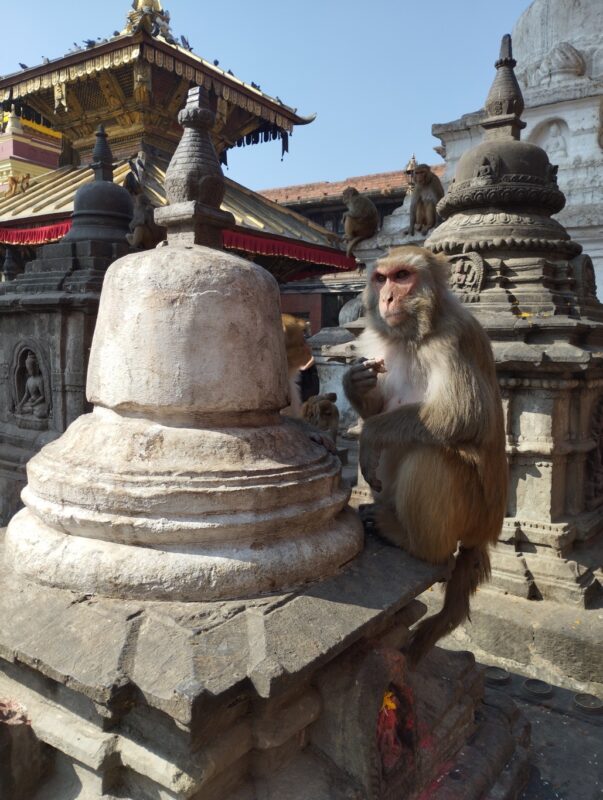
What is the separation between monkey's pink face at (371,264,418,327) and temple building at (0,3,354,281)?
711cm

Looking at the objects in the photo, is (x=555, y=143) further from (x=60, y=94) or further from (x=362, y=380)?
(x=362, y=380)

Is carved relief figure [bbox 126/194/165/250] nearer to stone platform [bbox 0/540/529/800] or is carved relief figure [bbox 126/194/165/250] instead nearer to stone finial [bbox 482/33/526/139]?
stone finial [bbox 482/33/526/139]

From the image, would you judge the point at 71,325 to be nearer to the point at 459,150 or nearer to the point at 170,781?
the point at 170,781

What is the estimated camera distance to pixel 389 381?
253 centimetres

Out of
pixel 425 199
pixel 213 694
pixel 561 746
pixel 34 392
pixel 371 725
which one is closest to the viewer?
pixel 213 694

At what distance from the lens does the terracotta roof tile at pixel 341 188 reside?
1512cm

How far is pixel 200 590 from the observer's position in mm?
1641

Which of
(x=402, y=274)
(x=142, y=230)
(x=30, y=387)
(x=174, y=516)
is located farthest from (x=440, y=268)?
(x=30, y=387)

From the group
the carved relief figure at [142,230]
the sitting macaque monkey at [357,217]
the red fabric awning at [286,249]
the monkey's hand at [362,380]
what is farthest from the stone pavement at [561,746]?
the red fabric awning at [286,249]

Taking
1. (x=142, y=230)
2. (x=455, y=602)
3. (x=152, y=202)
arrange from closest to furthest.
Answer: (x=455, y=602) → (x=142, y=230) → (x=152, y=202)

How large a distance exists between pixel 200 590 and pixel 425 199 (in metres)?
7.85

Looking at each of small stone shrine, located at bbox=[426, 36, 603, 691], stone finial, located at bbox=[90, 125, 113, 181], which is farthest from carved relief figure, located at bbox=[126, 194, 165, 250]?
small stone shrine, located at bbox=[426, 36, 603, 691]

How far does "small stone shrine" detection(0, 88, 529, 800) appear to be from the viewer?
143cm

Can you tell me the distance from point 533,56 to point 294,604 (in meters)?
12.8
